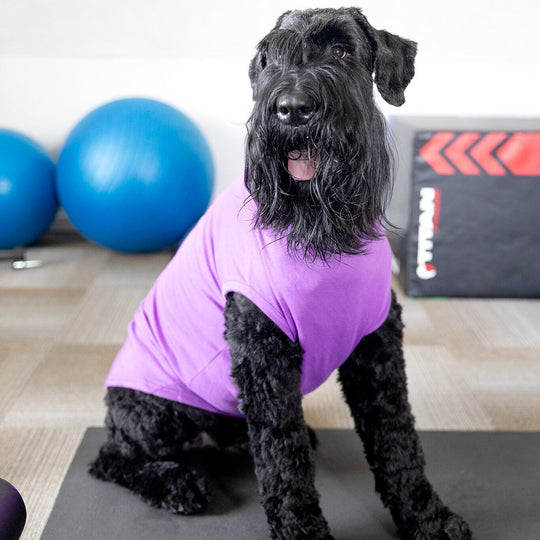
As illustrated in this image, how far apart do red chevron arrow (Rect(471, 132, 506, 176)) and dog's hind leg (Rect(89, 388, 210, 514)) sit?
196 cm

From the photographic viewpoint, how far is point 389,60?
1432 millimetres

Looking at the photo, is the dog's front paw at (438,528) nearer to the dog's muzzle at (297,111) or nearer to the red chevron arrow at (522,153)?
the dog's muzzle at (297,111)

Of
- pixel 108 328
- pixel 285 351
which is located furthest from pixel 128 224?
pixel 285 351

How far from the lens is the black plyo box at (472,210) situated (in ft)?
10.2

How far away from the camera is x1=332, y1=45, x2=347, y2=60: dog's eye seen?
1342mm

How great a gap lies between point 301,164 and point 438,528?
3.04 feet

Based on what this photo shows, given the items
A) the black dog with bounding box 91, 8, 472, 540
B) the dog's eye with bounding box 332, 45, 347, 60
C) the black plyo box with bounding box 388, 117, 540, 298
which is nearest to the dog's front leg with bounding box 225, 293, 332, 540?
the black dog with bounding box 91, 8, 472, 540

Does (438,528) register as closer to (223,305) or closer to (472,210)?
(223,305)

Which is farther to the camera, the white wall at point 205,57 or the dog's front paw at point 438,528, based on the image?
the white wall at point 205,57

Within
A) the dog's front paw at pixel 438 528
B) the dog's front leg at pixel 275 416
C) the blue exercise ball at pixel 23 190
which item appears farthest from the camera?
the blue exercise ball at pixel 23 190

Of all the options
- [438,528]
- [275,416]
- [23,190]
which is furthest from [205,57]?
[438,528]

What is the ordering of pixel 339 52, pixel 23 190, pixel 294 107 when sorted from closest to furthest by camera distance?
1. pixel 294 107
2. pixel 339 52
3. pixel 23 190

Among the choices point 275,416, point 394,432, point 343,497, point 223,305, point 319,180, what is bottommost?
point 343,497

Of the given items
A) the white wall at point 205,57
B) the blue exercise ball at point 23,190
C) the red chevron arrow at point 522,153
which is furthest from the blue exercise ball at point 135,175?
the red chevron arrow at point 522,153
